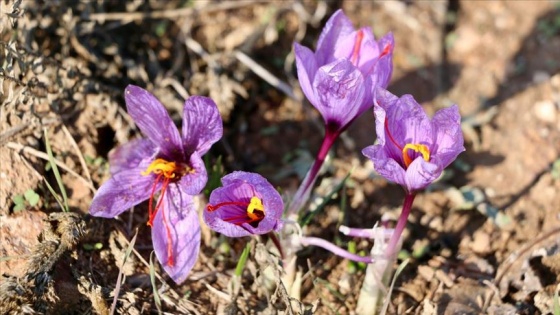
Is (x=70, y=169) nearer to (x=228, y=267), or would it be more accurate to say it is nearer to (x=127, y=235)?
(x=127, y=235)

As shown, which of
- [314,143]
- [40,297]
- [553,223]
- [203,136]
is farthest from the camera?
[314,143]

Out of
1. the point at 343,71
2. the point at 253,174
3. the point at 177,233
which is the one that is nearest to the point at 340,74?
the point at 343,71

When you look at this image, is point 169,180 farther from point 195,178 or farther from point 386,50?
point 386,50

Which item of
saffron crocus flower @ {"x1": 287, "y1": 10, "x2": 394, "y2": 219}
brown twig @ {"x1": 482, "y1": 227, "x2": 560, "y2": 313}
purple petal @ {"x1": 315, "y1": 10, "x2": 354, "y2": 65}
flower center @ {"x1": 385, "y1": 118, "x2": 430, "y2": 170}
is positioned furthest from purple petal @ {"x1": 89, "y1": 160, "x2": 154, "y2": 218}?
brown twig @ {"x1": 482, "y1": 227, "x2": 560, "y2": 313}

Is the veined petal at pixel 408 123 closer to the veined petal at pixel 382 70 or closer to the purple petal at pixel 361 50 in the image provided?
the veined petal at pixel 382 70

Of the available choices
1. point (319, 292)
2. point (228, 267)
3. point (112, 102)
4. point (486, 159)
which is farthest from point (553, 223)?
point (112, 102)

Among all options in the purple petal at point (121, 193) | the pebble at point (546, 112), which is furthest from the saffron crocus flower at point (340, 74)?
the pebble at point (546, 112)

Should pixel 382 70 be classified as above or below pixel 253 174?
above
